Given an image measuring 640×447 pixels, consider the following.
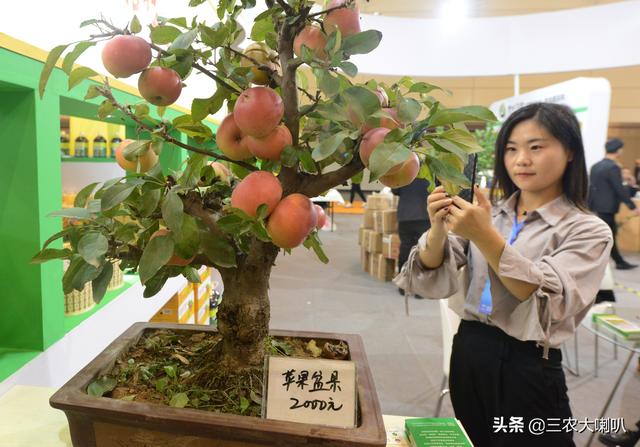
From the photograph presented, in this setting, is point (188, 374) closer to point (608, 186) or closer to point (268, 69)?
point (268, 69)

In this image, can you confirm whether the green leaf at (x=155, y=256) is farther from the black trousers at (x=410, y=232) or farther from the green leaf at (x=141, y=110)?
the black trousers at (x=410, y=232)

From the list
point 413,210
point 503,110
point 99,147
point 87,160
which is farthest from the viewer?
point 503,110

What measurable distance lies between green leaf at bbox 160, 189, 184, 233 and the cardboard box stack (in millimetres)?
4384

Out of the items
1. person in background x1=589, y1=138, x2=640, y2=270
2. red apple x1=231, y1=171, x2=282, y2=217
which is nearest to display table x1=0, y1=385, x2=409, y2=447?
red apple x1=231, y1=171, x2=282, y2=217

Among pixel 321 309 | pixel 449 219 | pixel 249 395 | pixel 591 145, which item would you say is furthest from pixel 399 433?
pixel 591 145

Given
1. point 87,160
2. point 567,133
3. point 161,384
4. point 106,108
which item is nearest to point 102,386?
point 161,384

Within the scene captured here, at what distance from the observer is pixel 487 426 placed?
4.70 feet

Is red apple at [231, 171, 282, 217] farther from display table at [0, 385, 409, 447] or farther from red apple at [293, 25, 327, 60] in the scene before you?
display table at [0, 385, 409, 447]

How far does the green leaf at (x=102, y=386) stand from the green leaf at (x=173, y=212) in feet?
0.97

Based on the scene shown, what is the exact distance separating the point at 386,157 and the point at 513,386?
1.13 metres

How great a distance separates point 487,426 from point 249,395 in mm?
1064

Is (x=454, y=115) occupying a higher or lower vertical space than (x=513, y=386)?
higher

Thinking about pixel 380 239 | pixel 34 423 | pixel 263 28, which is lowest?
pixel 380 239

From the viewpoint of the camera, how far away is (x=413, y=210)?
407 cm
